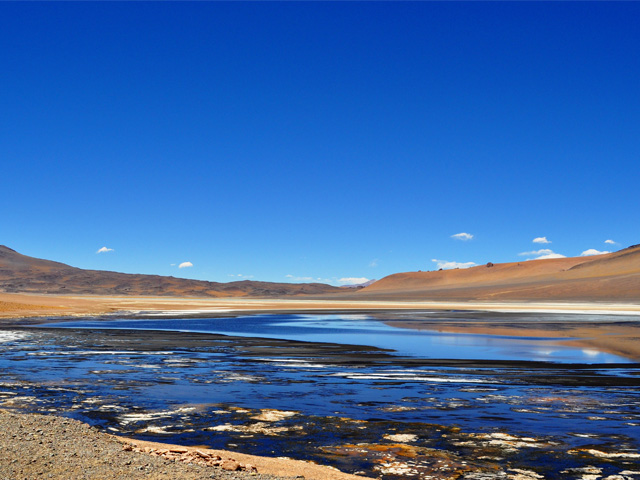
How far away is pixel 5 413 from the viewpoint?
28.8 ft

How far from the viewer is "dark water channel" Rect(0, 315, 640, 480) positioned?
292 inches

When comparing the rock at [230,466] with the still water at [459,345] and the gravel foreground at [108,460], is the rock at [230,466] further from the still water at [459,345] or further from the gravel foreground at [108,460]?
the still water at [459,345]

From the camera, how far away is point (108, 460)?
6.55 m

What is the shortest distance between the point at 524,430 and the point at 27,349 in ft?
54.4

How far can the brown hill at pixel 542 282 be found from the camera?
334 ft

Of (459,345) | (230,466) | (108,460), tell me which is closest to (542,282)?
(459,345)

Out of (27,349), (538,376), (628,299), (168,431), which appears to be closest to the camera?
Result: (168,431)

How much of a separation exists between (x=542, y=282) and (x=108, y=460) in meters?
129

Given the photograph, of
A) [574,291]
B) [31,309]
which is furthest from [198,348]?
[574,291]

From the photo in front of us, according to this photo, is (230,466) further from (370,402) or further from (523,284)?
(523,284)

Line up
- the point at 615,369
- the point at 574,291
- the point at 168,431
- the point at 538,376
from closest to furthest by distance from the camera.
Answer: the point at 168,431, the point at 538,376, the point at 615,369, the point at 574,291

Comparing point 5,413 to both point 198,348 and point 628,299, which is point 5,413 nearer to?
point 198,348

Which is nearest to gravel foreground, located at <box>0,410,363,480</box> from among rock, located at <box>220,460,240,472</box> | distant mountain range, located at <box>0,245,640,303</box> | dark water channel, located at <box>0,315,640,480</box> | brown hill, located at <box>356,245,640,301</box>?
→ rock, located at <box>220,460,240,472</box>

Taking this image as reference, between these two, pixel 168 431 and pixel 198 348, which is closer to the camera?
pixel 168 431
